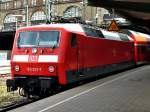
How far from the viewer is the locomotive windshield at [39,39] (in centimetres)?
1919

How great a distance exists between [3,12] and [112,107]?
9745 centimetres

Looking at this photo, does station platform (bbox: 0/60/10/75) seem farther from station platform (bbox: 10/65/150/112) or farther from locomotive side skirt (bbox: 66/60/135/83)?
station platform (bbox: 10/65/150/112)

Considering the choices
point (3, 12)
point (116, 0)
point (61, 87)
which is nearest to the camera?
point (61, 87)

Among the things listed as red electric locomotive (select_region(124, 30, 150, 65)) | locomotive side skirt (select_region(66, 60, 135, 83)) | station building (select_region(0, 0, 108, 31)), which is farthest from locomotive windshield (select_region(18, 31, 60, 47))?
station building (select_region(0, 0, 108, 31))

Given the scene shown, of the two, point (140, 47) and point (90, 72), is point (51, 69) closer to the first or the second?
point (90, 72)

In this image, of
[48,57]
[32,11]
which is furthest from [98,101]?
[32,11]

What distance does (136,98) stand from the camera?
16.1 metres

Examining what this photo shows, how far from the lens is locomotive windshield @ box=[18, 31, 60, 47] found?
63.0 ft

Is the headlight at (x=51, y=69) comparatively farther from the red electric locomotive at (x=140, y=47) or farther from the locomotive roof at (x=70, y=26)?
the red electric locomotive at (x=140, y=47)

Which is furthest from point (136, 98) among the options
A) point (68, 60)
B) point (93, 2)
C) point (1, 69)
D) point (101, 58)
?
point (1, 69)

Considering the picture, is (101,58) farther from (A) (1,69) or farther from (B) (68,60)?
(A) (1,69)

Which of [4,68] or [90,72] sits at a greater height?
[90,72]

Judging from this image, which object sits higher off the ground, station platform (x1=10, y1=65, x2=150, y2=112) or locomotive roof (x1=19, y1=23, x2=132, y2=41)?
locomotive roof (x1=19, y1=23, x2=132, y2=41)

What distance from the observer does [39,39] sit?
64.0 ft
